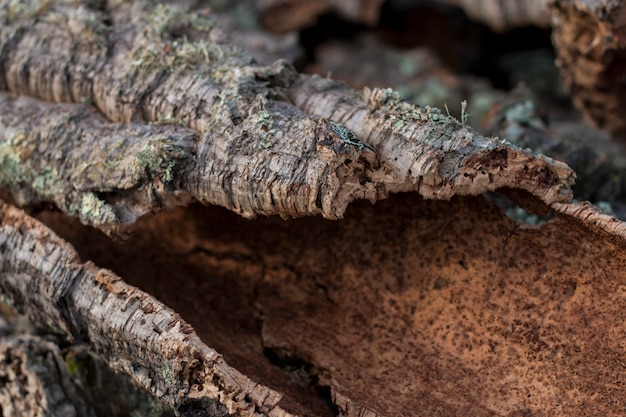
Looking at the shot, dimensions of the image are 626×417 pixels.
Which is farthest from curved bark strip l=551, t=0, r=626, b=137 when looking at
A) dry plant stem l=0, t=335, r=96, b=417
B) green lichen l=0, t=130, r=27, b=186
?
dry plant stem l=0, t=335, r=96, b=417

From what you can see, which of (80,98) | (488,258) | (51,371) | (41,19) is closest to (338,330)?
(488,258)

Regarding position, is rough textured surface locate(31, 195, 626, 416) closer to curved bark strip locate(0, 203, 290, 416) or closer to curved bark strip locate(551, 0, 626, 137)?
curved bark strip locate(0, 203, 290, 416)

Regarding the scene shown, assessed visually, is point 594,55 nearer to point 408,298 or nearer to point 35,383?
point 408,298

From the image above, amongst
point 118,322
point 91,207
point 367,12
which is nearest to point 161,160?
point 91,207

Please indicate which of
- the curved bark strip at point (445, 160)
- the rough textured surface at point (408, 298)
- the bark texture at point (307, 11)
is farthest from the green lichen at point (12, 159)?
the bark texture at point (307, 11)

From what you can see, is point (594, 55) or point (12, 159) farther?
point (594, 55)

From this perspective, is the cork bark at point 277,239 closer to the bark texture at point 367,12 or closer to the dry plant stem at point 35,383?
the dry plant stem at point 35,383
